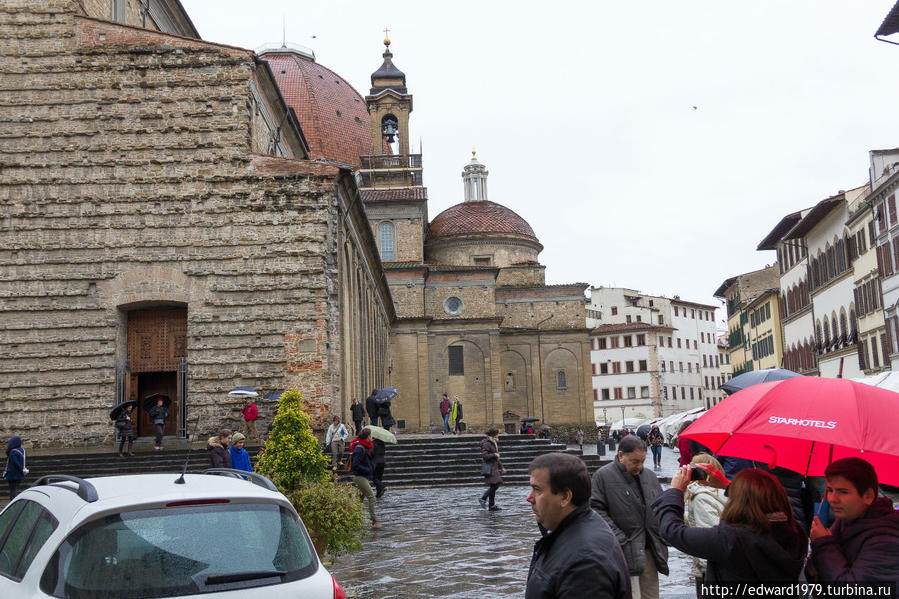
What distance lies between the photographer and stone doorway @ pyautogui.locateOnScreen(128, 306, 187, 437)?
1852 cm

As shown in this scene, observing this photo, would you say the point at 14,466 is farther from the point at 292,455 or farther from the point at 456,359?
the point at 456,359

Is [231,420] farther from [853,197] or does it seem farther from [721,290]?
[721,290]

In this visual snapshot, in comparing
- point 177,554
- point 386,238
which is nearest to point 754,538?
point 177,554

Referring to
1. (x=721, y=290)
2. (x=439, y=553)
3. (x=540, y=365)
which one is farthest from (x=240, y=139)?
(x=721, y=290)

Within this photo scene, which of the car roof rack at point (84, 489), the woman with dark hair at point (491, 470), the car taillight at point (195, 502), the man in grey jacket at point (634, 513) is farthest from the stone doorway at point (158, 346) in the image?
the car taillight at point (195, 502)

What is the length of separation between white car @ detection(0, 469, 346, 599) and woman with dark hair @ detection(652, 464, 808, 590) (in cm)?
173

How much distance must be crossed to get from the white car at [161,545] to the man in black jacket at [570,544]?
1368 mm

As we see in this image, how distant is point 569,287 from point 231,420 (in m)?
36.8

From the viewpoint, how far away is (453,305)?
4725 cm

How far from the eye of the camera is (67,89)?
18641 mm

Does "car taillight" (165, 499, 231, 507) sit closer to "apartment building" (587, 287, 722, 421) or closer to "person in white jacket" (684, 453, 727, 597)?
"person in white jacket" (684, 453, 727, 597)

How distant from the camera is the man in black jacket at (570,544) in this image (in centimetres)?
290

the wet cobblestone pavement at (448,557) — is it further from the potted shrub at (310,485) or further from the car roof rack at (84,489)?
the car roof rack at (84,489)

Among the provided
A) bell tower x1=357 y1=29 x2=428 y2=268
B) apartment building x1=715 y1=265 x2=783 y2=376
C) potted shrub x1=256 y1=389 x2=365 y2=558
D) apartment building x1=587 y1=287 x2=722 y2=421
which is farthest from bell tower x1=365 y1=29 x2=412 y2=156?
potted shrub x1=256 y1=389 x2=365 y2=558
